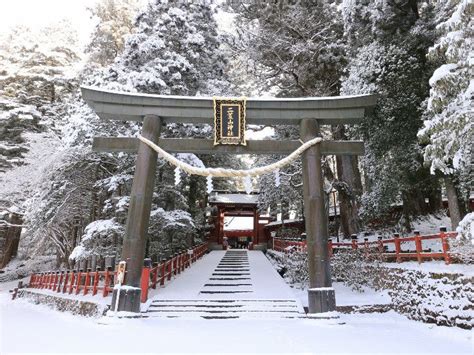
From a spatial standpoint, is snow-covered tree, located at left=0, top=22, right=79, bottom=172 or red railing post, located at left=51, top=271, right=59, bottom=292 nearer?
red railing post, located at left=51, top=271, right=59, bottom=292

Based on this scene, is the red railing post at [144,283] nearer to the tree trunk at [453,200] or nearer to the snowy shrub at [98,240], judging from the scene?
the snowy shrub at [98,240]

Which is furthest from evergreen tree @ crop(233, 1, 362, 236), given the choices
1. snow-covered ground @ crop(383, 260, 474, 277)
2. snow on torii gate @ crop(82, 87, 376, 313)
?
snow-covered ground @ crop(383, 260, 474, 277)

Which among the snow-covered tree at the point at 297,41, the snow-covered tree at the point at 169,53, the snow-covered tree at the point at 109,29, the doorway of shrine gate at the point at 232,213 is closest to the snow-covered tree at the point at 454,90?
the snow-covered tree at the point at 169,53

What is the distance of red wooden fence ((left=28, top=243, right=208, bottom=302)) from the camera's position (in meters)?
8.72

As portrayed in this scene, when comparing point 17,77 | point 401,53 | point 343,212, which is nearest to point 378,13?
point 401,53

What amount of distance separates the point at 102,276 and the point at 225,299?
561 cm

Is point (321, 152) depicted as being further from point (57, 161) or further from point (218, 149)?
point (57, 161)

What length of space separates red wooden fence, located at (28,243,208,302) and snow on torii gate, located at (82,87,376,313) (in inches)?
79.1

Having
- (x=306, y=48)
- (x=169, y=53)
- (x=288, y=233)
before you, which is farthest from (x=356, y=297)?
(x=288, y=233)

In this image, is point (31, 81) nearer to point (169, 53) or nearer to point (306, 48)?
point (169, 53)

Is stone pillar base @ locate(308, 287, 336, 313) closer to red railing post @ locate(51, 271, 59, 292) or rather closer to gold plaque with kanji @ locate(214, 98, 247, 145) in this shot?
gold plaque with kanji @ locate(214, 98, 247, 145)

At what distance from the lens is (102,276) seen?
37.4 ft

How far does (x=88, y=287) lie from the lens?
32.6 ft

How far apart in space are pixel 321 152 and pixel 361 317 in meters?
3.86
